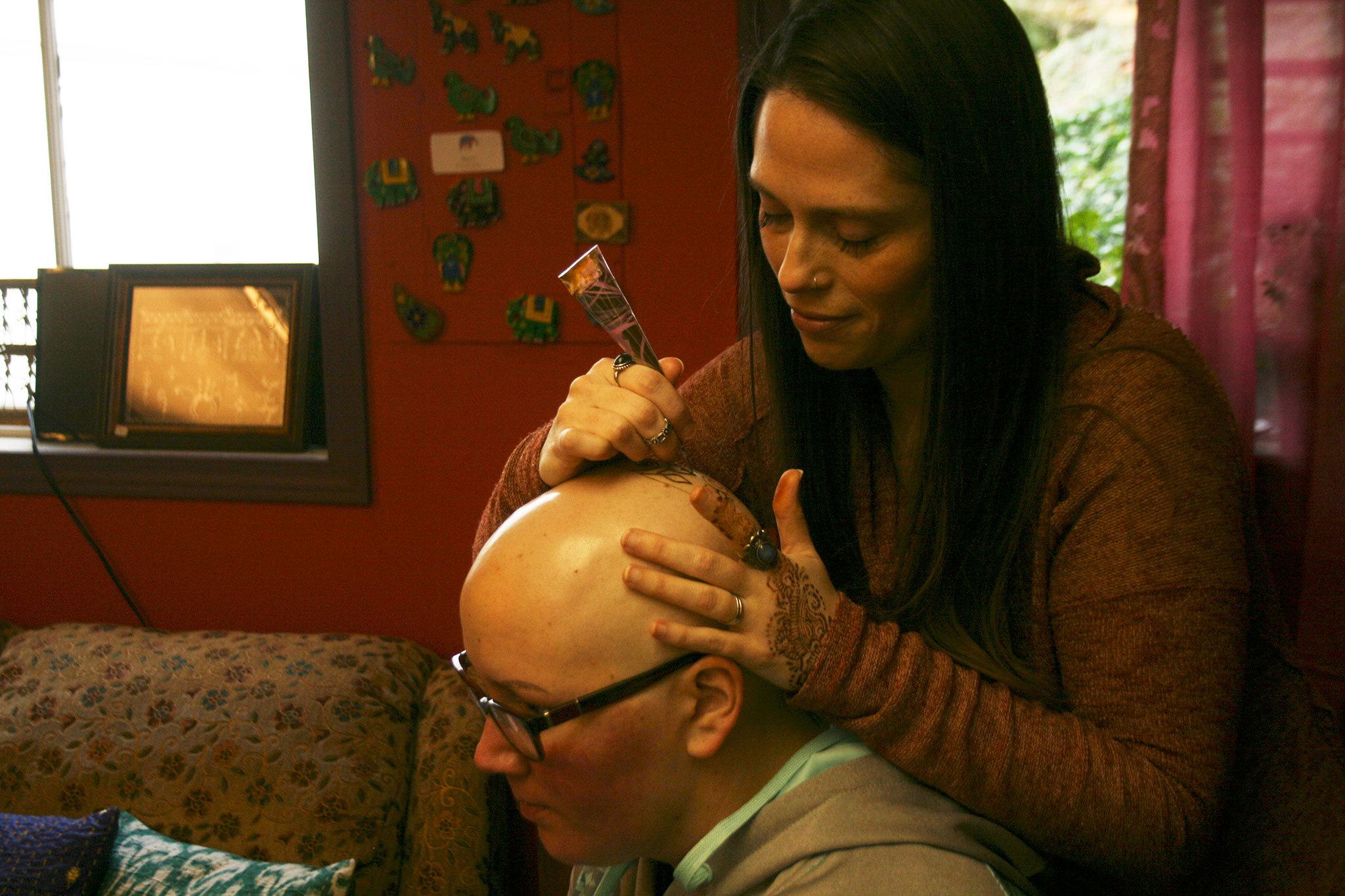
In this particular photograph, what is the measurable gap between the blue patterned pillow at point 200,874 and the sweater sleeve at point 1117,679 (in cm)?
114

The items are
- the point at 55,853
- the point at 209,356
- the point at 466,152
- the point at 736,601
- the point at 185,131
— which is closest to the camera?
the point at 736,601

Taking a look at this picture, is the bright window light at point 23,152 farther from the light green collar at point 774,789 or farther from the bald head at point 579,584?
the light green collar at point 774,789

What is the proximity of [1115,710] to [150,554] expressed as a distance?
226 centimetres

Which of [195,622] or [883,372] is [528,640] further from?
[195,622]

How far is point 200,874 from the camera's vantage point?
1695 millimetres

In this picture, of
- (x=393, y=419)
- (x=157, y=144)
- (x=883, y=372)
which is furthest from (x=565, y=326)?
(x=157, y=144)

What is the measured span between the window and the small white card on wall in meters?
1.04

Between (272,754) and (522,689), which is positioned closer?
(522,689)

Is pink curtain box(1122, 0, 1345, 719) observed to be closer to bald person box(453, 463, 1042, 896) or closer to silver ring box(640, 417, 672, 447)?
bald person box(453, 463, 1042, 896)

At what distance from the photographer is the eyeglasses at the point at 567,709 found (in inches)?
35.1

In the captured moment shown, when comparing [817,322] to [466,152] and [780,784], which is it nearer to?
[780,784]

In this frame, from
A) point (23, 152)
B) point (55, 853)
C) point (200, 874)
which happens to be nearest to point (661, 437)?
point (200, 874)

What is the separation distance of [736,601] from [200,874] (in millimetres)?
1351

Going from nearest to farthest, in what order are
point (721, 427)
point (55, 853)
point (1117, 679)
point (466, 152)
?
1. point (1117, 679)
2. point (721, 427)
3. point (55, 853)
4. point (466, 152)
